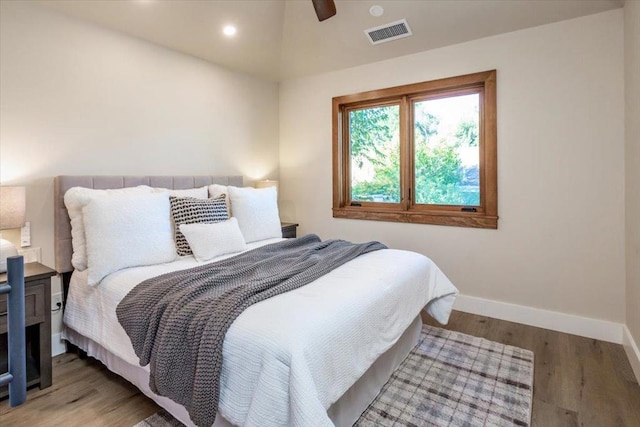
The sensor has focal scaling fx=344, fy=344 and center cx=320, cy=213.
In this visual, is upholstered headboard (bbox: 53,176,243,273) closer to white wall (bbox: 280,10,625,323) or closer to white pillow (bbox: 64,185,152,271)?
white pillow (bbox: 64,185,152,271)

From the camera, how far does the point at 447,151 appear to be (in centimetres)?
336

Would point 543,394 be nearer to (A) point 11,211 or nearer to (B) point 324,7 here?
(B) point 324,7

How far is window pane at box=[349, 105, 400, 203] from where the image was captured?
368 centimetres

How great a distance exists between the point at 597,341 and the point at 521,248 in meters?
0.85

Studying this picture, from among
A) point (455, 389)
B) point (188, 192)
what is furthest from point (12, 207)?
point (455, 389)

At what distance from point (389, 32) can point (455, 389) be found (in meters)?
2.93

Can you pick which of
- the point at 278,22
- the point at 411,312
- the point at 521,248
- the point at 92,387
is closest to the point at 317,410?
the point at 411,312

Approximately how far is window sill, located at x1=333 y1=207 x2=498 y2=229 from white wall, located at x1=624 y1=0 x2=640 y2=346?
2.97 ft

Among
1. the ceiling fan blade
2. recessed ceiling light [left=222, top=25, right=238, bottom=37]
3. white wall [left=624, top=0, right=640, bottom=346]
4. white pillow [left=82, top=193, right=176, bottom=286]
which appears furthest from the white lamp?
Result: white wall [left=624, top=0, right=640, bottom=346]

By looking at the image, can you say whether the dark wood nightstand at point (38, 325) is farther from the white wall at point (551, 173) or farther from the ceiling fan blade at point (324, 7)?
the white wall at point (551, 173)

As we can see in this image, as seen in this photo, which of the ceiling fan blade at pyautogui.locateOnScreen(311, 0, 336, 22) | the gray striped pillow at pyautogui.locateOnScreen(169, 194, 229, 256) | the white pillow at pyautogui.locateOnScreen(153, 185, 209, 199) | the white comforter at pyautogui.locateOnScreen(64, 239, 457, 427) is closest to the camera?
the white comforter at pyautogui.locateOnScreen(64, 239, 457, 427)

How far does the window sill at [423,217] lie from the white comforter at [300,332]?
3.77 ft

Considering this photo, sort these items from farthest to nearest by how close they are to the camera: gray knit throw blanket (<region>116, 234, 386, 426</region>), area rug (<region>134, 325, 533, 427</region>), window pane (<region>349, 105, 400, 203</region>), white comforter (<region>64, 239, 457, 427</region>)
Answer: window pane (<region>349, 105, 400, 203</region>), area rug (<region>134, 325, 533, 427</region>), gray knit throw blanket (<region>116, 234, 386, 426</region>), white comforter (<region>64, 239, 457, 427</region>)

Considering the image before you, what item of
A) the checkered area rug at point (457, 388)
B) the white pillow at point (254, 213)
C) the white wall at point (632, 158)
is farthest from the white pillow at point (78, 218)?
the white wall at point (632, 158)
